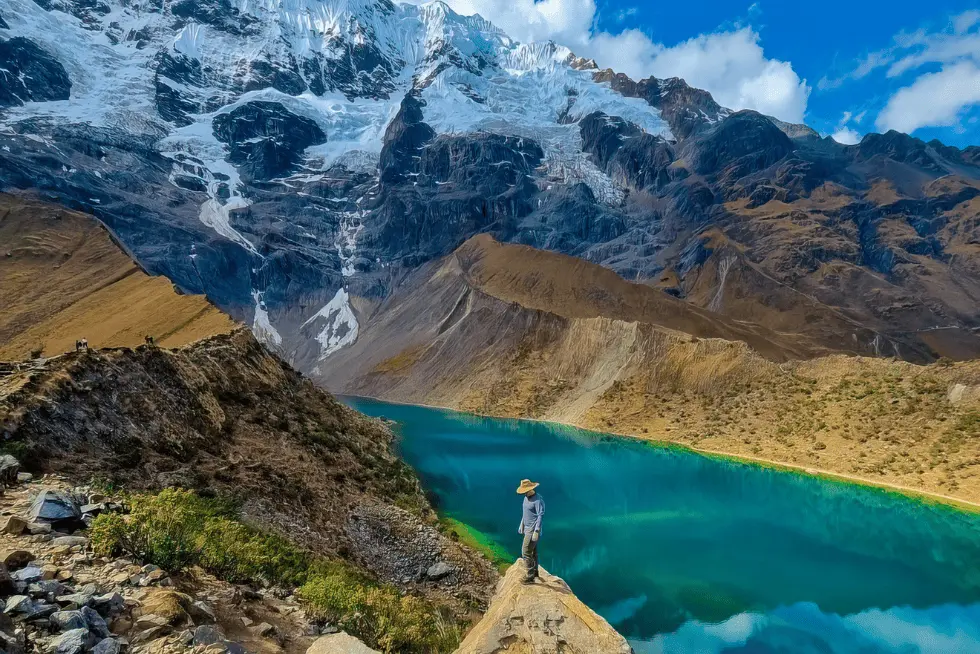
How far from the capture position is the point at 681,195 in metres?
177

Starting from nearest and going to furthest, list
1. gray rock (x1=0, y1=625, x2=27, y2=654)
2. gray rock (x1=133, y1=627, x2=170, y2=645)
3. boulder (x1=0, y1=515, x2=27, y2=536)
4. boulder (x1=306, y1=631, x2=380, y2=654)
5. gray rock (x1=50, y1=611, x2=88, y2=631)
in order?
gray rock (x1=0, y1=625, x2=27, y2=654)
gray rock (x1=50, y1=611, x2=88, y2=631)
gray rock (x1=133, y1=627, x2=170, y2=645)
boulder (x1=306, y1=631, x2=380, y2=654)
boulder (x1=0, y1=515, x2=27, y2=536)

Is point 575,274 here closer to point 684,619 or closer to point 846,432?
point 846,432

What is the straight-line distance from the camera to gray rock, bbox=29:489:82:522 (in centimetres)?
834

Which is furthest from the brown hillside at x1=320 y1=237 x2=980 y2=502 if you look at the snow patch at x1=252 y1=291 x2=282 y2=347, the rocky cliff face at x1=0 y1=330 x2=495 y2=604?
the rocky cliff face at x1=0 y1=330 x2=495 y2=604

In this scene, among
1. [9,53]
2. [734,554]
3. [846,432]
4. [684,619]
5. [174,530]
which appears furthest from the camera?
[9,53]

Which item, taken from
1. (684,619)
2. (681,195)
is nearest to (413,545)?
(684,619)

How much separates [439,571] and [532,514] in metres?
9.35

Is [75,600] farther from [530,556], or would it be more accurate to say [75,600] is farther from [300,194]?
[300,194]

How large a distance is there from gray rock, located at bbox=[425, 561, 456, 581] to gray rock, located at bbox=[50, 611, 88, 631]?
13.6m

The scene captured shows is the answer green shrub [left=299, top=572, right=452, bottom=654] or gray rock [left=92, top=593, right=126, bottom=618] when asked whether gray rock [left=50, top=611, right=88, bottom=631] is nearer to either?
gray rock [left=92, top=593, right=126, bottom=618]

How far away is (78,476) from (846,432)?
44547 mm

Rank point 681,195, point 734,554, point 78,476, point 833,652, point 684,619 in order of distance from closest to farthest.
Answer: point 78,476, point 833,652, point 684,619, point 734,554, point 681,195

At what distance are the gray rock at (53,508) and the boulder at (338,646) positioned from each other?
13.5 ft

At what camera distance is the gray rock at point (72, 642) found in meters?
5.53
